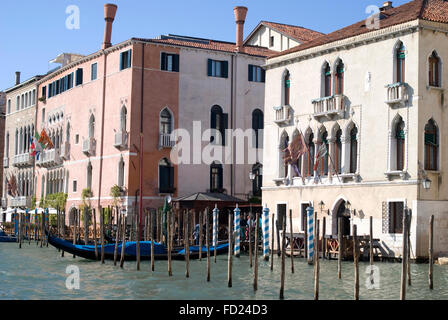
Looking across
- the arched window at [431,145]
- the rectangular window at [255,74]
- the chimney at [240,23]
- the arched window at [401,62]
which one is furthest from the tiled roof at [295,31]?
the arched window at [431,145]

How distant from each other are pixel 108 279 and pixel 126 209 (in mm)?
12719

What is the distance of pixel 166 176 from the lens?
110ft

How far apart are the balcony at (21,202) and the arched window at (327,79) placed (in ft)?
72.9

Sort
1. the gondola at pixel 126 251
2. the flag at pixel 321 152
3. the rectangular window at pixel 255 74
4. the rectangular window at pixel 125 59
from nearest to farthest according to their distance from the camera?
the gondola at pixel 126 251, the flag at pixel 321 152, the rectangular window at pixel 125 59, the rectangular window at pixel 255 74

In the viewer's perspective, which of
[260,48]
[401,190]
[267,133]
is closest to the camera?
[401,190]

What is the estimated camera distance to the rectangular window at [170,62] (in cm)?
3372

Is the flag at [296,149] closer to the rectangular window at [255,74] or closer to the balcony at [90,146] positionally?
the rectangular window at [255,74]

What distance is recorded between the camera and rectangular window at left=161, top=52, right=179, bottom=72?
33.7m

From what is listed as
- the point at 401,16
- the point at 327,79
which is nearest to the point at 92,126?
the point at 327,79

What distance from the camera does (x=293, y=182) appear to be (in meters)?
27.3
